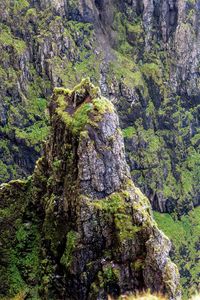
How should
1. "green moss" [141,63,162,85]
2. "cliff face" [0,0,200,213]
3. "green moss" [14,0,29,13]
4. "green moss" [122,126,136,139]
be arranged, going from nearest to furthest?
"cliff face" [0,0,200,213], "green moss" [14,0,29,13], "green moss" [122,126,136,139], "green moss" [141,63,162,85]

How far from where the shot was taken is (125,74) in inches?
4663

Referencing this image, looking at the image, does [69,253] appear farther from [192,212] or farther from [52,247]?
[192,212]

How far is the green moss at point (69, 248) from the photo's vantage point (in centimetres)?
3122

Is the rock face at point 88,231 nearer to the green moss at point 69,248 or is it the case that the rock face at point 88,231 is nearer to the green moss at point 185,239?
the green moss at point 69,248

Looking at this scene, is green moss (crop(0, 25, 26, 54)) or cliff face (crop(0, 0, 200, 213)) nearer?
green moss (crop(0, 25, 26, 54))

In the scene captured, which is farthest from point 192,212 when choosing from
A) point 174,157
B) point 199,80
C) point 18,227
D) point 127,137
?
point 18,227

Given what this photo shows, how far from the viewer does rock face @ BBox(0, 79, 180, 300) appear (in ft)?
99.5

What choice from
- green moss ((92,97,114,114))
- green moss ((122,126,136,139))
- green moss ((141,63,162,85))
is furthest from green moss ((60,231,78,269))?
green moss ((141,63,162,85))

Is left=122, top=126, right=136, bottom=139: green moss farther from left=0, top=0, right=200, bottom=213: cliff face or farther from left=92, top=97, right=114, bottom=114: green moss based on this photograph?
left=92, top=97, right=114, bottom=114: green moss

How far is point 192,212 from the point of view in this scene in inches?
4742

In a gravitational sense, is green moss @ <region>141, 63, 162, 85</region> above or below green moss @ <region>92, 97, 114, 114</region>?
above

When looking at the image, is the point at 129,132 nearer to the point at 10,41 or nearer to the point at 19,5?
the point at 10,41

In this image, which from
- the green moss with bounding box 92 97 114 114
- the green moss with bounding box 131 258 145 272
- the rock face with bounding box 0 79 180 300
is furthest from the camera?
the green moss with bounding box 92 97 114 114

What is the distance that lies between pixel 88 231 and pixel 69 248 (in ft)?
4.58
